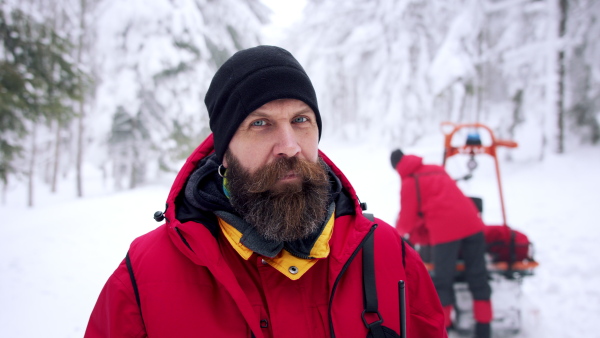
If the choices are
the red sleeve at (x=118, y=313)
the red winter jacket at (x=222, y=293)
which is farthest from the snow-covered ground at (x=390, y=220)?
the red winter jacket at (x=222, y=293)

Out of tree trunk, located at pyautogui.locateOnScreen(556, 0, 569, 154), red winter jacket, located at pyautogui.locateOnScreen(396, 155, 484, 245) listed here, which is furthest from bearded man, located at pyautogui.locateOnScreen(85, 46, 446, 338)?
tree trunk, located at pyautogui.locateOnScreen(556, 0, 569, 154)

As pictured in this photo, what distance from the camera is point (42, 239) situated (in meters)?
6.29

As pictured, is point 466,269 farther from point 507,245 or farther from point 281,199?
point 281,199

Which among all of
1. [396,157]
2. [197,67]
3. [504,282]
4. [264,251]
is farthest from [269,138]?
[197,67]

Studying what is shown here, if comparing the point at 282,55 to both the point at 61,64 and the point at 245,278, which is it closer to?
the point at 245,278

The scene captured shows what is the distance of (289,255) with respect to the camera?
152 cm

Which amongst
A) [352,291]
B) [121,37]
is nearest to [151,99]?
[121,37]

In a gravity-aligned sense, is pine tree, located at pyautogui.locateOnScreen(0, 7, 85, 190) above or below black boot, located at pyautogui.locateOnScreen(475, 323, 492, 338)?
above

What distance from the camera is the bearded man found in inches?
54.9

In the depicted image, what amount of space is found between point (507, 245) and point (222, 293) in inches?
151

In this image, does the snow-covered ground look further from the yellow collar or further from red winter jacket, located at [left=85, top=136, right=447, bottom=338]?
the yellow collar

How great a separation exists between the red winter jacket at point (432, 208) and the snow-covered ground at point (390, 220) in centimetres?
142

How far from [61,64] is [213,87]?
5.37 metres

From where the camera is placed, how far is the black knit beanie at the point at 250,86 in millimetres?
1577
